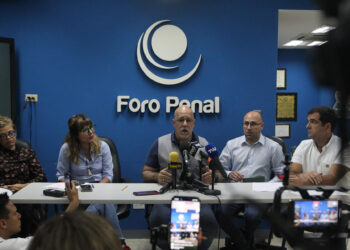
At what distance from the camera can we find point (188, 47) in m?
3.62

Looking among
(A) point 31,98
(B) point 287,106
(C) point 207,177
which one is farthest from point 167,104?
(B) point 287,106

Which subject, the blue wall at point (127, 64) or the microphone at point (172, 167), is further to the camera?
the blue wall at point (127, 64)

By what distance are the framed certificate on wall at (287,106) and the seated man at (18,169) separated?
4.82 metres

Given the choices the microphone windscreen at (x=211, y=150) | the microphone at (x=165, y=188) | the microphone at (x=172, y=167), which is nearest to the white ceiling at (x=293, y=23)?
the microphone windscreen at (x=211, y=150)

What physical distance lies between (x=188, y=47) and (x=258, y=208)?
3.50 meters

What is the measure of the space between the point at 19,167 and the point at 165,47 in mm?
1869

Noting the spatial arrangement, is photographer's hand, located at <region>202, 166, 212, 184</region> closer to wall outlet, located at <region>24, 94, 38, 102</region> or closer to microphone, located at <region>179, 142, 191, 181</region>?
microphone, located at <region>179, 142, 191, 181</region>

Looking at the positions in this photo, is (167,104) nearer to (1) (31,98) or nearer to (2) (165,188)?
(2) (165,188)

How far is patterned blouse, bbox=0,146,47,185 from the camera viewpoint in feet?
9.35

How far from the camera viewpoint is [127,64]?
11.8ft

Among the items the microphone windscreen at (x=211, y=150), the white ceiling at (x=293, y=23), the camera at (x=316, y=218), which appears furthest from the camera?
the white ceiling at (x=293, y=23)

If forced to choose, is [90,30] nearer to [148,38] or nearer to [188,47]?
[148,38]

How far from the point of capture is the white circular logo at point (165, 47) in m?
3.57

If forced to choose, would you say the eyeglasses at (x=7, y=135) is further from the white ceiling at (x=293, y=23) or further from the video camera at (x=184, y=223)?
the white ceiling at (x=293, y=23)
